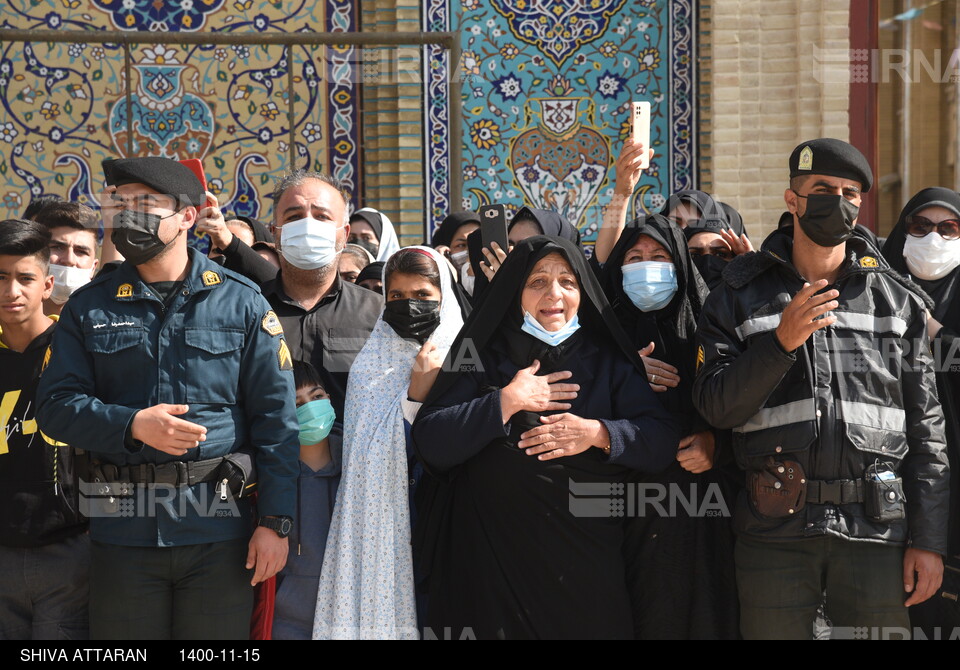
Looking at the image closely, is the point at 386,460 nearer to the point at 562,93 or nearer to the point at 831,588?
the point at 831,588

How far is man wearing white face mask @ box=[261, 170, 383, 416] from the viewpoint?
3.60 metres

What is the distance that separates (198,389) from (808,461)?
177cm

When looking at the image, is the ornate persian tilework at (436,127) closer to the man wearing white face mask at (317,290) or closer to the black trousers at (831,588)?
the man wearing white face mask at (317,290)

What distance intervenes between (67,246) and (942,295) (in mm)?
3105

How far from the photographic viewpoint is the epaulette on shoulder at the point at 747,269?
3.19m

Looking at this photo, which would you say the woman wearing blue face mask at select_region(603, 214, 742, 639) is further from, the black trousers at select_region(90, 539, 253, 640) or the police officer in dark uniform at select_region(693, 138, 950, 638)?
the black trousers at select_region(90, 539, 253, 640)

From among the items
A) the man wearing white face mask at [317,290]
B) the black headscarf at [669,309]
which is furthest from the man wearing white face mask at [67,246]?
the black headscarf at [669,309]

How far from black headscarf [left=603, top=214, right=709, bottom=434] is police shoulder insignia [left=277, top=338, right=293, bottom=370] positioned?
1.10 metres

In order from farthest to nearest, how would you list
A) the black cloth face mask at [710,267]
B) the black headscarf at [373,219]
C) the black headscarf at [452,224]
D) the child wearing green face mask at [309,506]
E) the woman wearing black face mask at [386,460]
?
the black headscarf at [373,219]
the black headscarf at [452,224]
the black cloth face mask at [710,267]
the child wearing green face mask at [309,506]
the woman wearing black face mask at [386,460]

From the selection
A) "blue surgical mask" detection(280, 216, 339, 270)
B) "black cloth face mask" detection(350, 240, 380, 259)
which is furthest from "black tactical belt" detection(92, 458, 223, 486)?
"black cloth face mask" detection(350, 240, 380, 259)

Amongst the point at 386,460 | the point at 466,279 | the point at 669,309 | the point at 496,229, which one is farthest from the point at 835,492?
the point at 466,279

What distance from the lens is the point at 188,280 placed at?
3.18m
